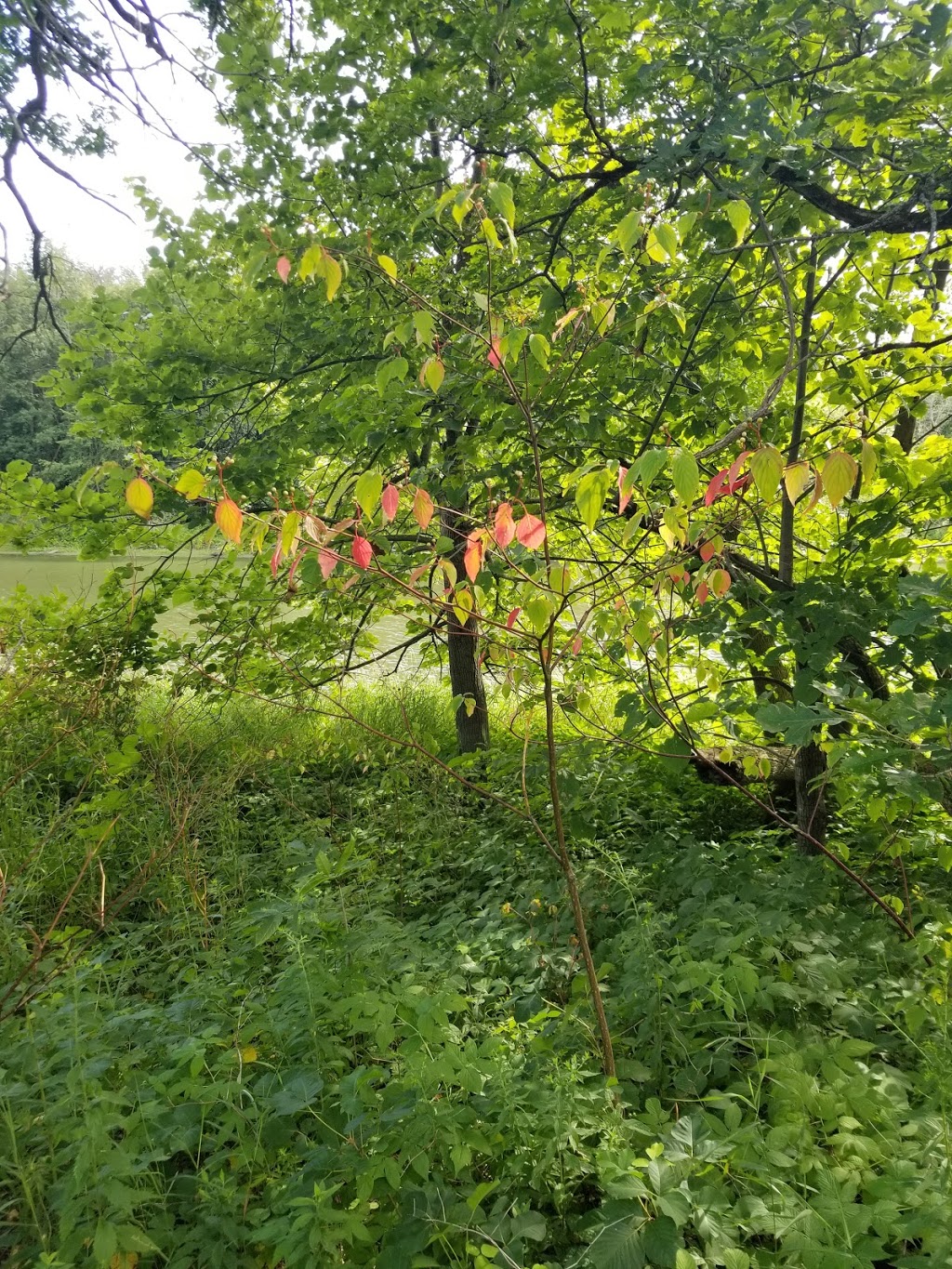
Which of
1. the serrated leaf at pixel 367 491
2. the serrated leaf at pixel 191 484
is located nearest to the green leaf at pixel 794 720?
the serrated leaf at pixel 367 491

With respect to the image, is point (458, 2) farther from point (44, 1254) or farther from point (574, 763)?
point (44, 1254)

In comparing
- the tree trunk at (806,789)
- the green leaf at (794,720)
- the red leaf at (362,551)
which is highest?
the red leaf at (362,551)

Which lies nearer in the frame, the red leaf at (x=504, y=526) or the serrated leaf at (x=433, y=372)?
the red leaf at (x=504, y=526)

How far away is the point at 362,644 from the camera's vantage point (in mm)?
4309

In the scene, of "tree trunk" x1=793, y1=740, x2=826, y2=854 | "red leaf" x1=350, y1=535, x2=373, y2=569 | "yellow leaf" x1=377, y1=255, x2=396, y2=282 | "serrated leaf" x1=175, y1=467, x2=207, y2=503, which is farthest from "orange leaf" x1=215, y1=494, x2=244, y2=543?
"tree trunk" x1=793, y1=740, x2=826, y2=854

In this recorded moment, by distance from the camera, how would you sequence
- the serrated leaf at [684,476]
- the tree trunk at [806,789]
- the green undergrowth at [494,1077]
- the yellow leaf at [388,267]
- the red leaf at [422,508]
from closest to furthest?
the serrated leaf at [684,476], the green undergrowth at [494,1077], the red leaf at [422,508], the yellow leaf at [388,267], the tree trunk at [806,789]

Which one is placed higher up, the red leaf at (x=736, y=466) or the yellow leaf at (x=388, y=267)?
the yellow leaf at (x=388, y=267)

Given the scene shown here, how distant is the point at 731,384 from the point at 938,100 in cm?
103

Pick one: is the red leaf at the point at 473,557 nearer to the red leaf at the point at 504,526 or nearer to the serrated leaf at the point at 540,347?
the red leaf at the point at 504,526

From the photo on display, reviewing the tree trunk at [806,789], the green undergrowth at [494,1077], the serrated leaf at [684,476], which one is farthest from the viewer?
the tree trunk at [806,789]

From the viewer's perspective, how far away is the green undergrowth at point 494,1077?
1.30 metres

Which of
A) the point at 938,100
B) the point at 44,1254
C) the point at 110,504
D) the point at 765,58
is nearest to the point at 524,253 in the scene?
the point at 765,58

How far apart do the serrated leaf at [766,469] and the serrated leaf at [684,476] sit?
0.45ft

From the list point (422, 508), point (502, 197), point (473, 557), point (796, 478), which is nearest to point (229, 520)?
point (422, 508)
